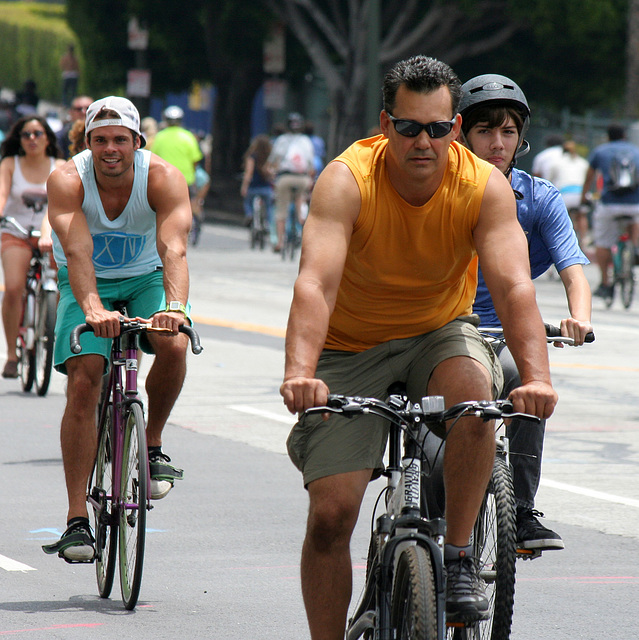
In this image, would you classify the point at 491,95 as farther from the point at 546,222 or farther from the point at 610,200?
the point at 610,200

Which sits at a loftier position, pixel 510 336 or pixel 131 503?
pixel 510 336

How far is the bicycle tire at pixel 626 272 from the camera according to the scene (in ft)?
54.3

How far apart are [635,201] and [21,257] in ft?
27.8

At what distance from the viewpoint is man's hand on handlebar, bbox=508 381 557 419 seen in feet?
12.8

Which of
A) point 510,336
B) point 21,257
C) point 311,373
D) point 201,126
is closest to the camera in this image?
point 311,373

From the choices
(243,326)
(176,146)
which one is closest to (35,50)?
(176,146)

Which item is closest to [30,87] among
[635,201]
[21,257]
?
[635,201]

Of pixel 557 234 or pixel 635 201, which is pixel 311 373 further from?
pixel 635 201

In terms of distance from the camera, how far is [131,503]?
5590mm

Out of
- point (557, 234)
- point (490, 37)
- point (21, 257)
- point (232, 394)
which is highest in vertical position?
point (490, 37)

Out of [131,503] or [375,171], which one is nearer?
[375,171]

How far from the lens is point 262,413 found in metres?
9.78

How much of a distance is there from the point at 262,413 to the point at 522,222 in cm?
459

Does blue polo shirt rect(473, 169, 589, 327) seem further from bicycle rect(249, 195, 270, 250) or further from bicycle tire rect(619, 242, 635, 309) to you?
Result: bicycle rect(249, 195, 270, 250)
